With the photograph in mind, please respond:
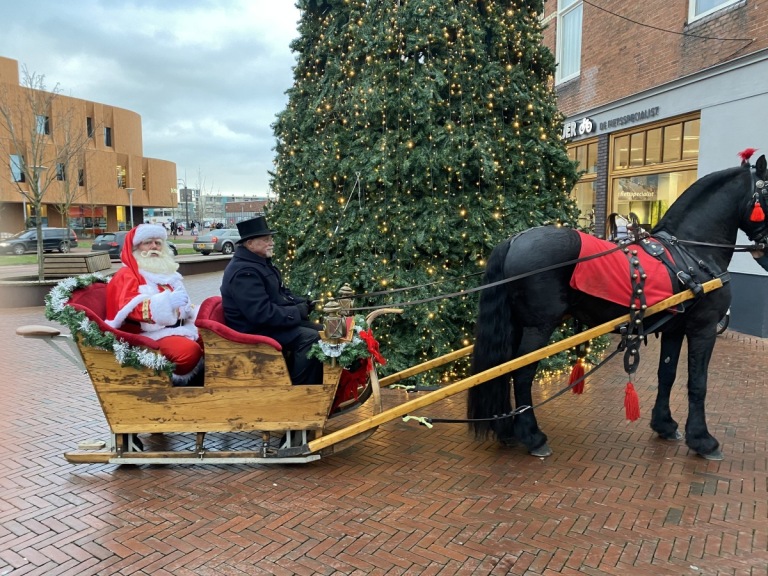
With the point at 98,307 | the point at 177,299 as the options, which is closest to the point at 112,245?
the point at 98,307

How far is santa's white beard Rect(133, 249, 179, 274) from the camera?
4242mm

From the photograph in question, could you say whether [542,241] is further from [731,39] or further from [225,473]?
[731,39]

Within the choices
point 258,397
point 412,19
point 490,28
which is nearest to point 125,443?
point 258,397

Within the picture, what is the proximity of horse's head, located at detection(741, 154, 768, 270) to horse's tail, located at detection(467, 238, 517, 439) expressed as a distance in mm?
1843

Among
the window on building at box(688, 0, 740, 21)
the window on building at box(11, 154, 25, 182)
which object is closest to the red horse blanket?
the window on building at box(688, 0, 740, 21)

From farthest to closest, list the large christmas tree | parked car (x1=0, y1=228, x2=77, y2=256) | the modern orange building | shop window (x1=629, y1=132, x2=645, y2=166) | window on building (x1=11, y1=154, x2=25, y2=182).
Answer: the modern orange building, parked car (x1=0, y1=228, x2=77, y2=256), window on building (x1=11, y1=154, x2=25, y2=182), shop window (x1=629, y1=132, x2=645, y2=166), the large christmas tree

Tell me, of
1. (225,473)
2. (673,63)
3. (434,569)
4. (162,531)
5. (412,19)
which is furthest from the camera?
(673,63)

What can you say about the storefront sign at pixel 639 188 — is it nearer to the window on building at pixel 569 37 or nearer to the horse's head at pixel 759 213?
the window on building at pixel 569 37

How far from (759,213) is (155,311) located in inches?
181

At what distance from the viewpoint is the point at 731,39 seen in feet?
29.1

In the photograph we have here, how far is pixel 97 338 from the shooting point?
3.71 metres

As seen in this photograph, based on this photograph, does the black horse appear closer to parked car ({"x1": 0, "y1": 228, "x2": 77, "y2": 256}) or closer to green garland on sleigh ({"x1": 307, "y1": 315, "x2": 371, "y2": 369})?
green garland on sleigh ({"x1": 307, "y1": 315, "x2": 371, "y2": 369})

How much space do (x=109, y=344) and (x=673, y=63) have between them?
35.4ft

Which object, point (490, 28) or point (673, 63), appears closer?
point (490, 28)
